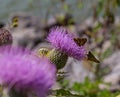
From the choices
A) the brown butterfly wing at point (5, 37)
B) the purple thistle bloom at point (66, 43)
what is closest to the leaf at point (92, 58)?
the purple thistle bloom at point (66, 43)

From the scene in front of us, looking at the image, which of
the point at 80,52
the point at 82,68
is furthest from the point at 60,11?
the point at 80,52

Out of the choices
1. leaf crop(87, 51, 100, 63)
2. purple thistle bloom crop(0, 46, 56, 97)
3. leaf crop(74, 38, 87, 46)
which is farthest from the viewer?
leaf crop(87, 51, 100, 63)

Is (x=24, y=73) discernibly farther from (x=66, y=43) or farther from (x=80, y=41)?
(x=66, y=43)

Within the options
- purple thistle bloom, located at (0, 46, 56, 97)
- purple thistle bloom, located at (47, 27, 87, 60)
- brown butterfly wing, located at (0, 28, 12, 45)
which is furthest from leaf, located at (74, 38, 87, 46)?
purple thistle bloom, located at (0, 46, 56, 97)

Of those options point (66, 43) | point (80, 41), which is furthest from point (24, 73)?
point (66, 43)

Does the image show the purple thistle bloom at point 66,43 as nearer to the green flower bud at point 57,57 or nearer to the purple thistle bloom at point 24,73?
the green flower bud at point 57,57

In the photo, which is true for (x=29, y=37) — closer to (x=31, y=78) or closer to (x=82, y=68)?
(x=82, y=68)

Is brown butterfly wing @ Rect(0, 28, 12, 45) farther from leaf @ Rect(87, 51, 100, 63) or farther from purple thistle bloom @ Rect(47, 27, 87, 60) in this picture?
leaf @ Rect(87, 51, 100, 63)
